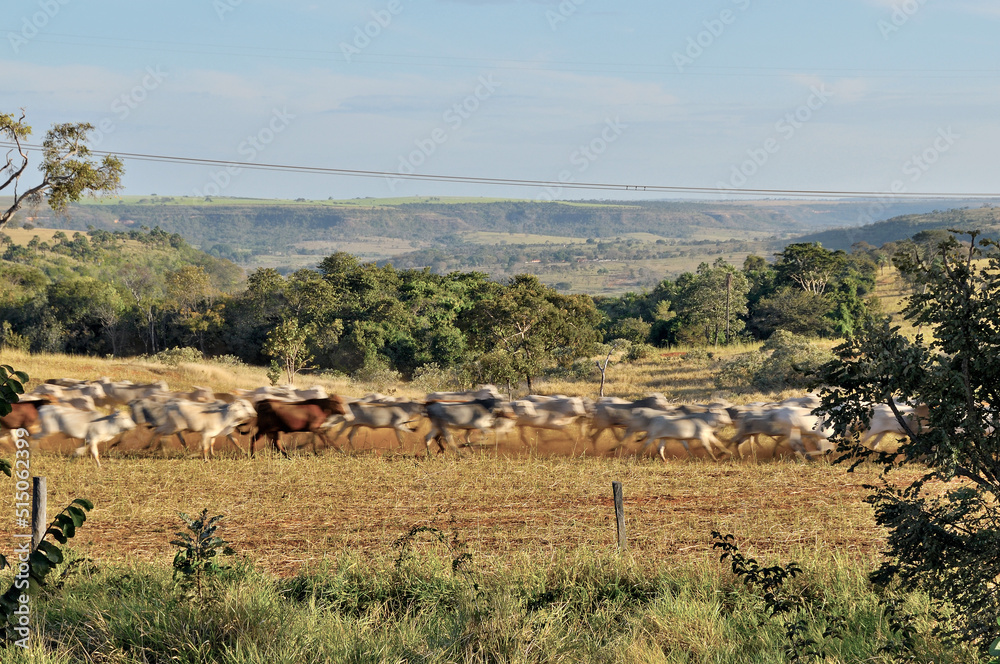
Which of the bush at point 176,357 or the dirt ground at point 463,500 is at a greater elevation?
the dirt ground at point 463,500

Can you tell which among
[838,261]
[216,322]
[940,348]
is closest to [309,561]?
[940,348]

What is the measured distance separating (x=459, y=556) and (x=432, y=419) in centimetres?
729

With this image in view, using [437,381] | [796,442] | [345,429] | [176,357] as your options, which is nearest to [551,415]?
[345,429]

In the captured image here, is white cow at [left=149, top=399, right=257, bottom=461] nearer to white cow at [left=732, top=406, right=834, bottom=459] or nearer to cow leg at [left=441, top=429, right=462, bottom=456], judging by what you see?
cow leg at [left=441, top=429, right=462, bottom=456]

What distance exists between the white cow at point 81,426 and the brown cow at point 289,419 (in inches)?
94.6

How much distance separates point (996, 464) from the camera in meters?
4.03

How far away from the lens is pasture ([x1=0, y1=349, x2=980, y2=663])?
5.62m

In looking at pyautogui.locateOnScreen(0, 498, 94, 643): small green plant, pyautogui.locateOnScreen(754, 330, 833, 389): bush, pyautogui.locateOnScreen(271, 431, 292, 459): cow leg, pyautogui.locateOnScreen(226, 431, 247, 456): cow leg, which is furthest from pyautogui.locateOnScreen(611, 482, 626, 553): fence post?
pyautogui.locateOnScreen(754, 330, 833, 389): bush

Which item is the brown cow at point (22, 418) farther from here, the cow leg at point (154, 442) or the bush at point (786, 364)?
the bush at point (786, 364)

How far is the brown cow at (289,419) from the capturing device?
15438 millimetres

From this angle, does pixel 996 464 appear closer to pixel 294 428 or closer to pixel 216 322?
pixel 294 428

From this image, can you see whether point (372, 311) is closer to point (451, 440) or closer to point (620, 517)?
point (451, 440)

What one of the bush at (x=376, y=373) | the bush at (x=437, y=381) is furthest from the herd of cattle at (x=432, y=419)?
the bush at (x=376, y=373)

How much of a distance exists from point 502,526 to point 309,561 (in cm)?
268
